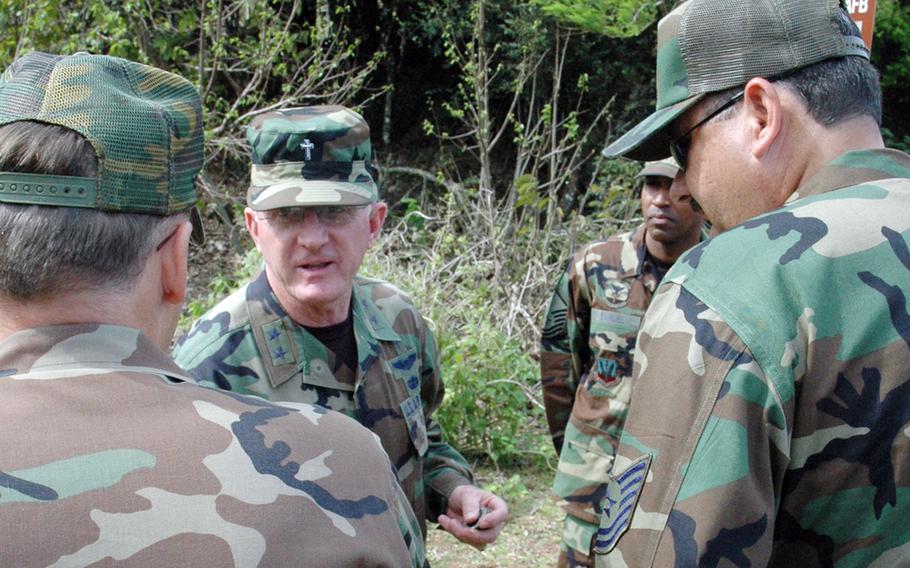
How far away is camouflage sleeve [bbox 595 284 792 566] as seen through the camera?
4.32ft

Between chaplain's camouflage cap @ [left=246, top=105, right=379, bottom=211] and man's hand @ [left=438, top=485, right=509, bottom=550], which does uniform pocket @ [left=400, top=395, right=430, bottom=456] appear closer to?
man's hand @ [left=438, top=485, right=509, bottom=550]

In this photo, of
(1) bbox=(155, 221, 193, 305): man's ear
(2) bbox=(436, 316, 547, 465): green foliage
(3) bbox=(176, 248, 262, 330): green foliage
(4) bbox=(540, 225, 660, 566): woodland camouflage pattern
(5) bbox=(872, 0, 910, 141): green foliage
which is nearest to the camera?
(1) bbox=(155, 221, 193, 305): man's ear

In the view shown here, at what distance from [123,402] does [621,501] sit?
860 mm

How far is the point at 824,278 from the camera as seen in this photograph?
136 centimetres

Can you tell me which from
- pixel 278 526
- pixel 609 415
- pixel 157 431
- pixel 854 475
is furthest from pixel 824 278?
pixel 609 415

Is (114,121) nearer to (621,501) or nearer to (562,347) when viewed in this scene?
(621,501)

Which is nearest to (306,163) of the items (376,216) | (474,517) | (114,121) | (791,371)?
(376,216)

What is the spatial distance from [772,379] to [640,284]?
8.07 ft

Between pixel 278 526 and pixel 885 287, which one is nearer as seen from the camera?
pixel 278 526

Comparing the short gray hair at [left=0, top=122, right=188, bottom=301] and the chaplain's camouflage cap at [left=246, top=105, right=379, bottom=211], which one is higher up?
the short gray hair at [left=0, top=122, right=188, bottom=301]

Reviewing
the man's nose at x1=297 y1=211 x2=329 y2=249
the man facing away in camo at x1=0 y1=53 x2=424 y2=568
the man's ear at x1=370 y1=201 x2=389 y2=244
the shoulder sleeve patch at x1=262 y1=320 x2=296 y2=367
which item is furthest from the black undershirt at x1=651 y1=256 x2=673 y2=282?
the man facing away in camo at x1=0 y1=53 x2=424 y2=568

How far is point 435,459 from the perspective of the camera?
271 centimetres

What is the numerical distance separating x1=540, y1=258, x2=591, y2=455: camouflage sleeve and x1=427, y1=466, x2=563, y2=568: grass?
789 millimetres

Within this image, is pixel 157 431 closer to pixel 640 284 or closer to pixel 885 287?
pixel 885 287
